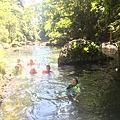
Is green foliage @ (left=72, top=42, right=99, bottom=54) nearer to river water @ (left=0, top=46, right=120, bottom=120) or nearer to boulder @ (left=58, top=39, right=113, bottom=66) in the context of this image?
boulder @ (left=58, top=39, right=113, bottom=66)

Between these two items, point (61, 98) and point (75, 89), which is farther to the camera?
point (75, 89)

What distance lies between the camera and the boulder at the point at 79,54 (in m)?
18.7

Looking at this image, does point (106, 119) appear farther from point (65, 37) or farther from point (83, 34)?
point (65, 37)

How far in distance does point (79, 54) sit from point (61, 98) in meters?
8.71

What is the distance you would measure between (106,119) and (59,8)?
51.2 feet

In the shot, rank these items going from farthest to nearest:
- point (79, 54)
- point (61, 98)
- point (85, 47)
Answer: point (85, 47) < point (79, 54) < point (61, 98)

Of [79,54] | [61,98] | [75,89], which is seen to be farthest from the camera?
[79,54]

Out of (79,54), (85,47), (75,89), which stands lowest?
(75,89)

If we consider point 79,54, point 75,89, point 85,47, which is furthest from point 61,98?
point 85,47

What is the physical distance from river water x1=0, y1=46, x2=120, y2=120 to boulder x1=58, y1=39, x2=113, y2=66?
2.56 m

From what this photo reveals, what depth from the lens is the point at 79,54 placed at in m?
18.8

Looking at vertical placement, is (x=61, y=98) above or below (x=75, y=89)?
below

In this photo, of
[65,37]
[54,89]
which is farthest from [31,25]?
[54,89]

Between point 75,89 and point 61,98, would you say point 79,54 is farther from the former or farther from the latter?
point 61,98
